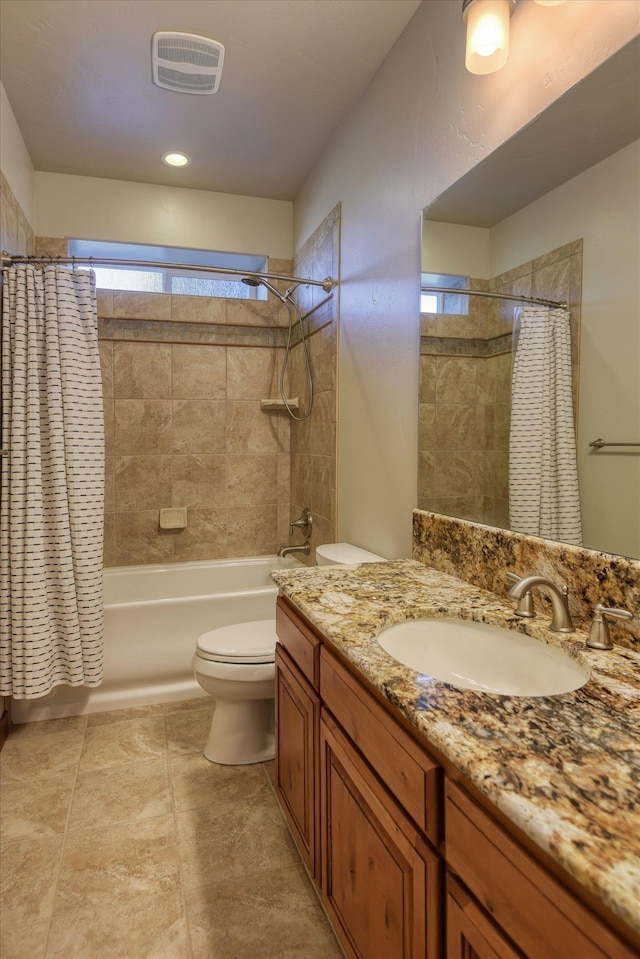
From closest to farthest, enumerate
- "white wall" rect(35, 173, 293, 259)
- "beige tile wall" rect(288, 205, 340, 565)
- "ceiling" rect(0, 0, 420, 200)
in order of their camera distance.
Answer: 1. "ceiling" rect(0, 0, 420, 200)
2. "beige tile wall" rect(288, 205, 340, 565)
3. "white wall" rect(35, 173, 293, 259)

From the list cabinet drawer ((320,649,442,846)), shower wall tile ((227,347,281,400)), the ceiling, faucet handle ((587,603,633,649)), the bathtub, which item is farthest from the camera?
shower wall tile ((227,347,281,400))

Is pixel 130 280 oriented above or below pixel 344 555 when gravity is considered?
above

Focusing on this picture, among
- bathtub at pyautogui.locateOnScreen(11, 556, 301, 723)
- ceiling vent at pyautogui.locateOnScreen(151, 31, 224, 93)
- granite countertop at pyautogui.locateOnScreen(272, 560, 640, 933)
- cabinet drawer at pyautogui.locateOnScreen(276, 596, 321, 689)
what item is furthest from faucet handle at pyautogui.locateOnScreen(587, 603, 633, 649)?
ceiling vent at pyautogui.locateOnScreen(151, 31, 224, 93)

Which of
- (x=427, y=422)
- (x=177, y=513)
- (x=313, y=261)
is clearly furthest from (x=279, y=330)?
(x=427, y=422)

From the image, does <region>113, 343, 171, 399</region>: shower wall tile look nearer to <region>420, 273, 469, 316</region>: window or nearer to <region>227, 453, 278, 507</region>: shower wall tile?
<region>227, 453, 278, 507</region>: shower wall tile

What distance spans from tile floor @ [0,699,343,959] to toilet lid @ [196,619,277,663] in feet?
1.47

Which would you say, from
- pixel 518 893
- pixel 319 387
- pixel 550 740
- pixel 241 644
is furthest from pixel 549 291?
pixel 319 387

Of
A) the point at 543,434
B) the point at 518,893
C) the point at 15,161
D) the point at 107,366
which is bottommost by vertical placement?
the point at 518,893

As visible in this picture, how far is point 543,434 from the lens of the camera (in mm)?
1256

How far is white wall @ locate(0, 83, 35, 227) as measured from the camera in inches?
88.6

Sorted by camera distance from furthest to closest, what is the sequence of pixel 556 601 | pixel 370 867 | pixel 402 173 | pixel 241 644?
pixel 241 644 < pixel 402 173 < pixel 556 601 < pixel 370 867

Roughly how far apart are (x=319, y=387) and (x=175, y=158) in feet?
4.58

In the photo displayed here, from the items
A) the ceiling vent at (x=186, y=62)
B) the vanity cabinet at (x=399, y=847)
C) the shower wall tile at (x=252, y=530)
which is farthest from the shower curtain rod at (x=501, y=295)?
the shower wall tile at (x=252, y=530)

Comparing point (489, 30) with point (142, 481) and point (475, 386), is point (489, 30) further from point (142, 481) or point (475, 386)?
point (142, 481)
